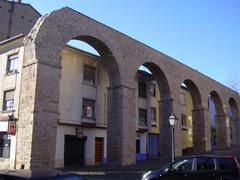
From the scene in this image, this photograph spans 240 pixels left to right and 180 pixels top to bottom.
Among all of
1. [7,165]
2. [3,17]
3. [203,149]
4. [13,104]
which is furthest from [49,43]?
[203,149]

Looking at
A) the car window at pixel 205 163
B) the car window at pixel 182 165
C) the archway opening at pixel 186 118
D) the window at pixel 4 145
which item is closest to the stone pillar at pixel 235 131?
the archway opening at pixel 186 118

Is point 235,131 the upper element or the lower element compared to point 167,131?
upper

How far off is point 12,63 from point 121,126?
31.2 ft

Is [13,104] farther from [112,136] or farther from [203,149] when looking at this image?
[203,149]

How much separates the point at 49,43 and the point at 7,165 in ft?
28.4

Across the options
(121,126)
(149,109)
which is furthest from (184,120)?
(121,126)

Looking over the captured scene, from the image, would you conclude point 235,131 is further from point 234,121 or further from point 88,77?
point 88,77

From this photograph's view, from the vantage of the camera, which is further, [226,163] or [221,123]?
[221,123]

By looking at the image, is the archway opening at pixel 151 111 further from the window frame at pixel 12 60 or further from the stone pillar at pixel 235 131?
the stone pillar at pixel 235 131

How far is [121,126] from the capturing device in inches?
1017

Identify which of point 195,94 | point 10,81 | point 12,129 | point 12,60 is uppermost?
point 12,60

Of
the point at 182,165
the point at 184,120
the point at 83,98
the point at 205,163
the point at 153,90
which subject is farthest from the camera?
the point at 184,120

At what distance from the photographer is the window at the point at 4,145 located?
23558mm

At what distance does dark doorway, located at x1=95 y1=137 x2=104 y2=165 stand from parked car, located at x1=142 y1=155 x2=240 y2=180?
16863 millimetres
